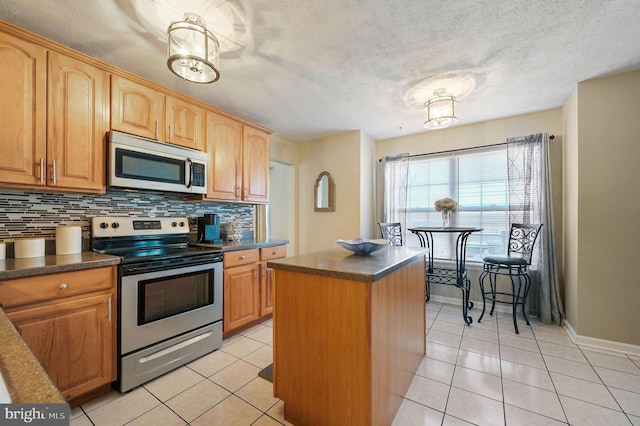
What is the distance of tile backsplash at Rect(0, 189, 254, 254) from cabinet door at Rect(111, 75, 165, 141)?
0.59 m

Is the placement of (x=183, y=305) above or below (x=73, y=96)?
below

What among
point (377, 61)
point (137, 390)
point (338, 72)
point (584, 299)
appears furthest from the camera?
point (584, 299)

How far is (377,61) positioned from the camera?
216 cm

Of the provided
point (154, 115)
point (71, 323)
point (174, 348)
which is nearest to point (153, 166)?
point (154, 115)

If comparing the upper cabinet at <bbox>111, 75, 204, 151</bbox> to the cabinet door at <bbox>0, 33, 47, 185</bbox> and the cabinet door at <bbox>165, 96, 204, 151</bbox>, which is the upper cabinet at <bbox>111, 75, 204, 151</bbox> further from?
the cabinet door at <bbox>0, 33, 47, 185</bbox>

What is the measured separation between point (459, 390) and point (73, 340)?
252 centimetres

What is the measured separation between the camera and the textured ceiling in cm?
162

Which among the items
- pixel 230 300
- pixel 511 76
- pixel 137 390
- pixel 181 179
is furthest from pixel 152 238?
pixel 511 76

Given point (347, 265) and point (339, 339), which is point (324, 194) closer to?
point (347, 265)

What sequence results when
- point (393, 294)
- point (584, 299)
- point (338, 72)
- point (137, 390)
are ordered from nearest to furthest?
point (393, 294) → point (137, 390) → point (338, 72) → point (584, 299)


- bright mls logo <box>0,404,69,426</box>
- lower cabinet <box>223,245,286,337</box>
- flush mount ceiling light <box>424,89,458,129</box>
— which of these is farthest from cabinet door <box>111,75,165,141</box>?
flush mount ceiling light <box>424,89,458,129</box>

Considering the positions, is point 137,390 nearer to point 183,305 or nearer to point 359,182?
point 183,305

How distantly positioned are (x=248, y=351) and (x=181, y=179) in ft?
5.53

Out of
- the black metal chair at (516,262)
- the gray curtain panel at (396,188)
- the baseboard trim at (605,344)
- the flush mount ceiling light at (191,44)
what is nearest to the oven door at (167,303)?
the flush mount ceiling light at (191,44)
